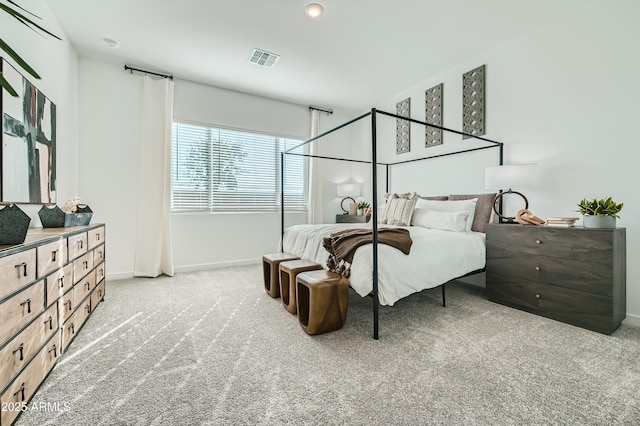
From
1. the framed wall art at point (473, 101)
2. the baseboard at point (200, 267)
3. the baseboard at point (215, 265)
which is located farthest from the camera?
the baseboard at point (215, 265)

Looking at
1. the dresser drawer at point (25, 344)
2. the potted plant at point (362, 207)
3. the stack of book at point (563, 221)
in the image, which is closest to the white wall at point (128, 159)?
the potted plant at point (362, 207)

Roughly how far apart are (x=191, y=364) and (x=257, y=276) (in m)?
2.04

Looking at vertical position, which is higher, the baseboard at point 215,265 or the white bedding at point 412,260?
the white bedding at point 412,260

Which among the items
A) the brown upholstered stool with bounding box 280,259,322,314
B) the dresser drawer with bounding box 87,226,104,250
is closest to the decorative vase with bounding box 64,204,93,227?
the dresser drawer with bounding box 87,226,104,250

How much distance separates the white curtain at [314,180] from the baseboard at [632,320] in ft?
12.3

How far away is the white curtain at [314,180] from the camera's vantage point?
5000 mm

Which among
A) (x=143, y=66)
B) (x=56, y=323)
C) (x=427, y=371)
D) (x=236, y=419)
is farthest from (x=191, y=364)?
(x=143, y=66)

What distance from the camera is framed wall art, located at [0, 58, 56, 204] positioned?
2.00 metres

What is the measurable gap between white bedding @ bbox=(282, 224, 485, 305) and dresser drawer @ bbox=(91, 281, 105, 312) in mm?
1841

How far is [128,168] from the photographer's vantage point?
3746 millimetres

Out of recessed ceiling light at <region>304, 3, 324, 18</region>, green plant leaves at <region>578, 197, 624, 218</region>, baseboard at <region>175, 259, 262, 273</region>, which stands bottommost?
baseboard at <region>175, 259, 262, 273</region>

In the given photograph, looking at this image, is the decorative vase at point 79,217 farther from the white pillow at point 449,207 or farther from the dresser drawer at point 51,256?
the white pillow at point 449,207

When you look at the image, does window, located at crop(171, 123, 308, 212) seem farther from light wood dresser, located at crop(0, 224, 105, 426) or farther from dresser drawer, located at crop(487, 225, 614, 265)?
dresser drawer, located at crop(487, 225, 614, 265)

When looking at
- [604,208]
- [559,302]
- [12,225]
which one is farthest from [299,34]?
[559,302]
